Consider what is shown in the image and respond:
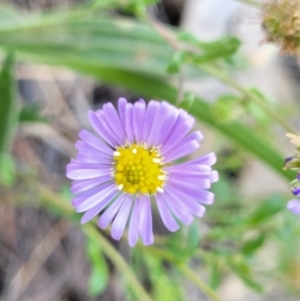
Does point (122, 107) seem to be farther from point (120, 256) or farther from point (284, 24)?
point (120, 256)

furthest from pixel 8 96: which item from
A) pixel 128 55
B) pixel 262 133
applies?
pixel 262 133

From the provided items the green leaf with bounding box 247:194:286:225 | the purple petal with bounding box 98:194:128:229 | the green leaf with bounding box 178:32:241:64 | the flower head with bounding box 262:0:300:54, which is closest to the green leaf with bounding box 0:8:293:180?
the green leaf with bounding box 247:194:286:225

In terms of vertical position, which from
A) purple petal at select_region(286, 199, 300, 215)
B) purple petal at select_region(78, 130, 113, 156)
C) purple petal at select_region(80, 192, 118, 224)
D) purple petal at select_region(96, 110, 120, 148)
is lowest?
purple petal at select_region(80, 192, 118, 224)

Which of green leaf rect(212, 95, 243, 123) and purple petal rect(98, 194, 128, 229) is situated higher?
green leaf rect(212, 95, 243, 123)

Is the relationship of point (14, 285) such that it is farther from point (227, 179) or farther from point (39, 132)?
point (227, 179)

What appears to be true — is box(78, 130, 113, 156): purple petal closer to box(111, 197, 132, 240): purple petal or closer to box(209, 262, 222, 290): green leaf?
box(111, 197, 132, 240): purple petal

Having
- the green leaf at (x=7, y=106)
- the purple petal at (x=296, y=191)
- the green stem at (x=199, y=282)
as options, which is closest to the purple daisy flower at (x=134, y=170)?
the purple petal at (x=296, y=191)

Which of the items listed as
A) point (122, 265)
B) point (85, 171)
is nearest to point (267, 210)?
point (122, 265)
